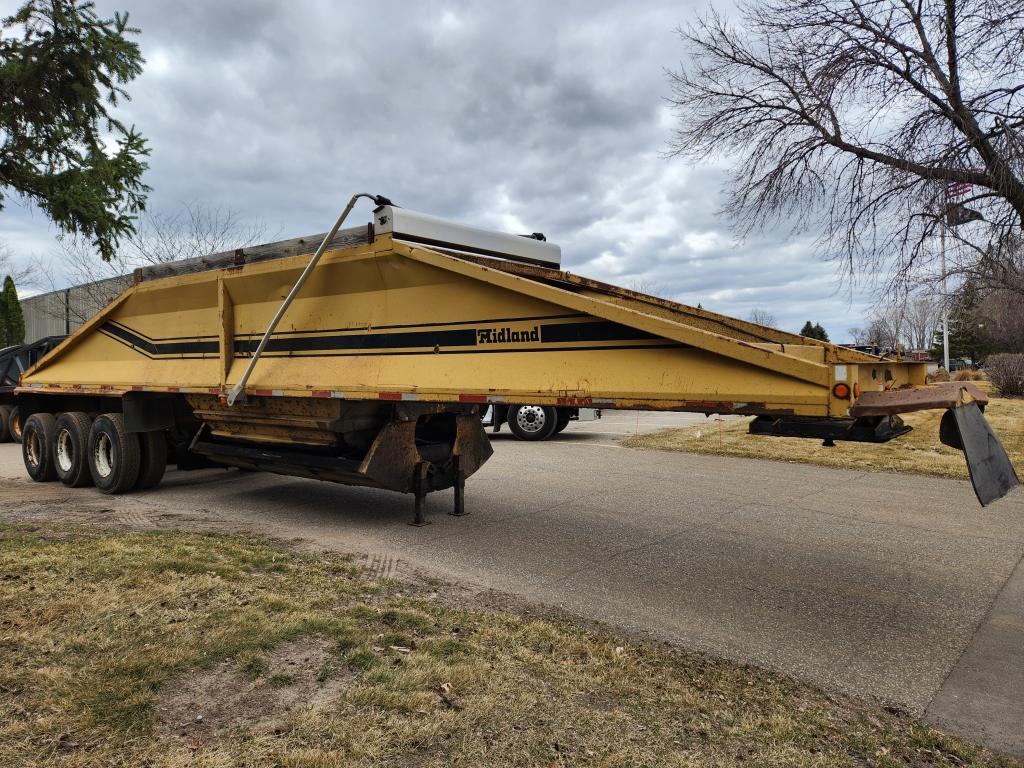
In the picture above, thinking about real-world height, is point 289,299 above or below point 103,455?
above

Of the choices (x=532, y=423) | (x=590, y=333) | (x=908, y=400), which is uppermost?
(x=590, y=333)

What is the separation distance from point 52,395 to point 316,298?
5.66 m

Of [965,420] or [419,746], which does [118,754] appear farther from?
[965,420]

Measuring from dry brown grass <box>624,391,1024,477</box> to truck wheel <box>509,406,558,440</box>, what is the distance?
149cm

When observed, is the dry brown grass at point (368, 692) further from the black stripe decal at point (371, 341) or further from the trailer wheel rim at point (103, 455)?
the trailer wheel rim at point (103, 455)

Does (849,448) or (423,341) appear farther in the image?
(849,448)

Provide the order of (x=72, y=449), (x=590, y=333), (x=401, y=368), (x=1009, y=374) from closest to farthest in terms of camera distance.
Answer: (x=590, y=333) → (x=401, y=368) → (x=72, y=449) → (x=1009, y=374)

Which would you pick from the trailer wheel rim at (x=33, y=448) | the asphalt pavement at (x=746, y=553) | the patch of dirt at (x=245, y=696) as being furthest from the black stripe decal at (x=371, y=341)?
the trailer wheel rim at (x=33, y=448)

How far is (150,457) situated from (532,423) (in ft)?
23.2

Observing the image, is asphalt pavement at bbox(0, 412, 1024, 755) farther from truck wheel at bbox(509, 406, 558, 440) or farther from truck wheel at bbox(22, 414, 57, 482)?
truck wheel at bbox(509, 406, 558, 440)

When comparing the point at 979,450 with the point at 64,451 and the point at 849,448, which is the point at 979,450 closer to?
the point at 849,448

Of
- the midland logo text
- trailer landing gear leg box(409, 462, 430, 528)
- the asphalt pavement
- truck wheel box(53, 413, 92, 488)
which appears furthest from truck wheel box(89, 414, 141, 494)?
the midland logo text

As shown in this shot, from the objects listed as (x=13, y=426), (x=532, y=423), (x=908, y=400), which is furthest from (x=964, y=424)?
(x=13, y=426)

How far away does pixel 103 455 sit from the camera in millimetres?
8367
